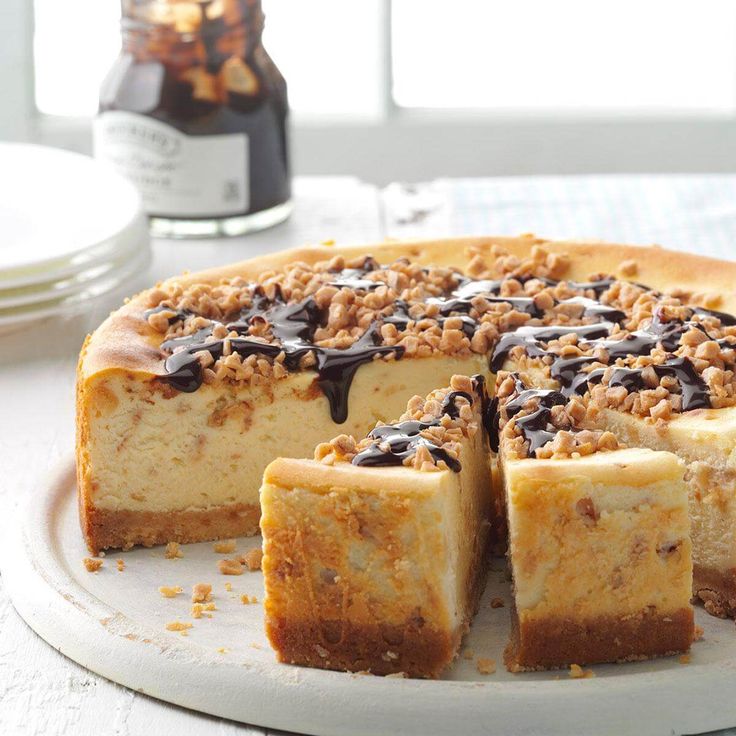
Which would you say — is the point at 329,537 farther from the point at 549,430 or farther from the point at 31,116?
the point at 31,116

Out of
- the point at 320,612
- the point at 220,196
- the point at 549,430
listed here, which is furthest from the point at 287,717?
the point at 220,196

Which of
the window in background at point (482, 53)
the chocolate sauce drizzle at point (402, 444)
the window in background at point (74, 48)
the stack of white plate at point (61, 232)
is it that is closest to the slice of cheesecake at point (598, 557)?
the chocolate sauce drizzle at point (402, 444)

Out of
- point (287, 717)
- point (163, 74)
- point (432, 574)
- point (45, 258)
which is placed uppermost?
point (163, 74)

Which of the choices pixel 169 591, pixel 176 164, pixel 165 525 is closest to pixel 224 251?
pixel 176 164

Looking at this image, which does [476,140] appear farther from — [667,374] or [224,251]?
[667,374]

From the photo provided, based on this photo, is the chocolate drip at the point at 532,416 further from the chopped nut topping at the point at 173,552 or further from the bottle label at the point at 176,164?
the bottle label at the point at 176,164

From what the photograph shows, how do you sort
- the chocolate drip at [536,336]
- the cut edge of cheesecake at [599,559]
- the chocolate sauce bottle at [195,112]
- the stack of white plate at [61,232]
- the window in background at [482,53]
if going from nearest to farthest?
the cut edge of cheesecake at [599,559], the chocolate drip at [536,336], the stack of white plate at [61,232], the chocolate sauce bottle at [195,112], the window in background at [482,53]
